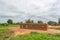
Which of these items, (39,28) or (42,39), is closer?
(42,39)

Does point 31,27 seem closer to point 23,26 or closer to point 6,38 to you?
point 23,26

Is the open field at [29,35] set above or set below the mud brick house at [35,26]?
below

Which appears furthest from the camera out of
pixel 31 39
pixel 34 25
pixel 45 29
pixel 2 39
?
pixel 34 25

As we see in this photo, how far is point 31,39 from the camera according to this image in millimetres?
20141

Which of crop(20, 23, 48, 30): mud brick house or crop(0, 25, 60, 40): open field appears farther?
crop(20, 23, 48, 30): mud brick house

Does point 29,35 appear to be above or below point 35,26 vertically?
below

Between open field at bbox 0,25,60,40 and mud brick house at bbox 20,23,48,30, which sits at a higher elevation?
mud brick house at bbox 20,23,48,30

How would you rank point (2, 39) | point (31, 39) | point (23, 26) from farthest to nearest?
point (23, 26), point (2, 39), point (31, 39)

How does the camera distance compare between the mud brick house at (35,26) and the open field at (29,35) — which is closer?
the open field at (29,35)

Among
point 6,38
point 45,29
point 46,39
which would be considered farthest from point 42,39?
point 45,29

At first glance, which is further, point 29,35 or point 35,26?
point 35,26

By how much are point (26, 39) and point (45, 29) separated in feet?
52.5

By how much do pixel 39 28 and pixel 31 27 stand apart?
2.47 m

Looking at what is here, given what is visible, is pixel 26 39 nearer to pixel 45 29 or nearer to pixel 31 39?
pixel 31 39
